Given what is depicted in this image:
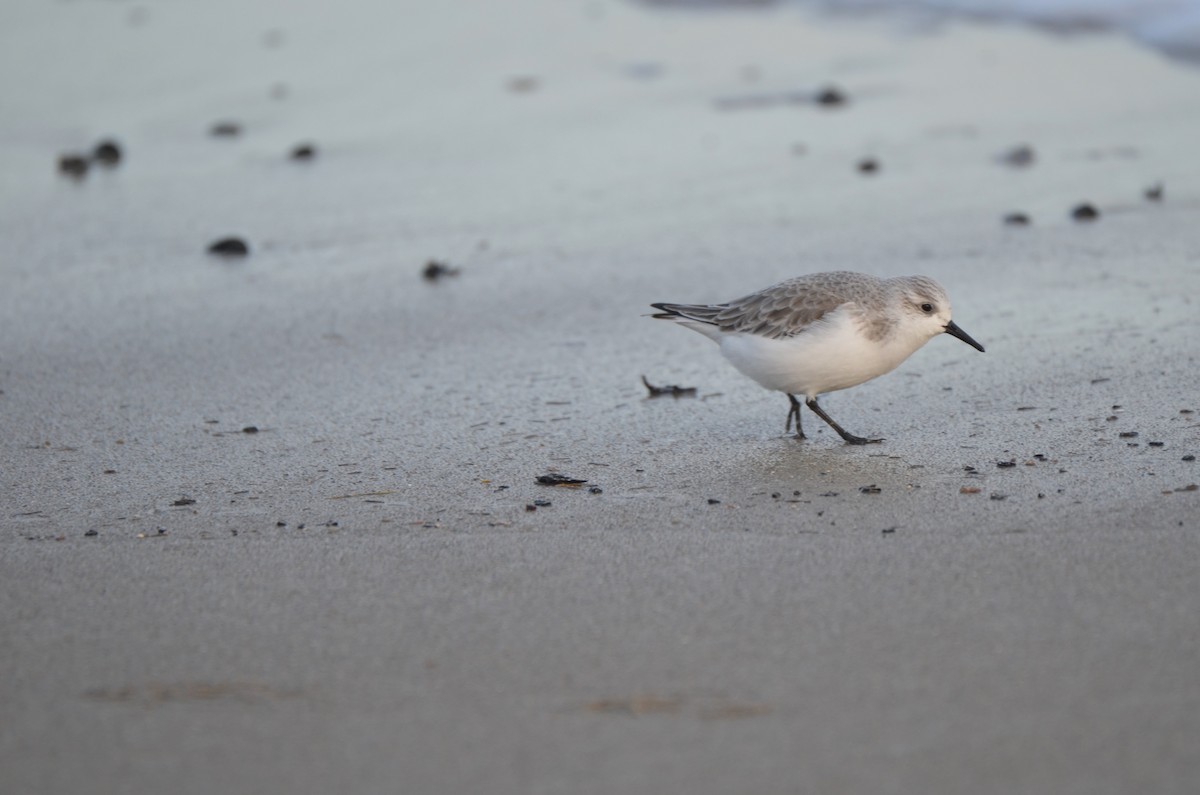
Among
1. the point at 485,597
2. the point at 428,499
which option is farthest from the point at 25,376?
the point at 485,597

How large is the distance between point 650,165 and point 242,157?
225 centimetres

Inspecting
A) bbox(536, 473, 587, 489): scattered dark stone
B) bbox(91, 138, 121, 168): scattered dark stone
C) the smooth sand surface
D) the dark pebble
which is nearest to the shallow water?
the smooth sand surface

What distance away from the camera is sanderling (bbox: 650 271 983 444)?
4.23 m

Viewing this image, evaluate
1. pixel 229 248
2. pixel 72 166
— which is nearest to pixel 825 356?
pixel 229 248

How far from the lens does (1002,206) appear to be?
6359 mm

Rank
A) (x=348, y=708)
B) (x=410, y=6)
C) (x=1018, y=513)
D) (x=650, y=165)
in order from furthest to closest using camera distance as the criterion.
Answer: (x=410, y=6) < (x=650, y=165) < (x=1018, y=513) < (x=348, y=708)

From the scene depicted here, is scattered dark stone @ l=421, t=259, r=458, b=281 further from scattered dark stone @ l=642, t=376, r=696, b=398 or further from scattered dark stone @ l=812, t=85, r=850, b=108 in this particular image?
scattered dark stone @ l=812, t=85, r=850, b=108

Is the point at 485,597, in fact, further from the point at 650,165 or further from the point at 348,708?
the point at 650,165

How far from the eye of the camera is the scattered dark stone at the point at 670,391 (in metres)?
4.61

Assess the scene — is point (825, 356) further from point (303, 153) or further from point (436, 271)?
point (303, 153)

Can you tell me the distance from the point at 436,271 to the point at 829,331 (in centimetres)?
210

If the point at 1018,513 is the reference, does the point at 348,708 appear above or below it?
below

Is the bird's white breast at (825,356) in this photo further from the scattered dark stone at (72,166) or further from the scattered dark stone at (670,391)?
the scattered dark stone at (72,166)

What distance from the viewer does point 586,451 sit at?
4.10 m
